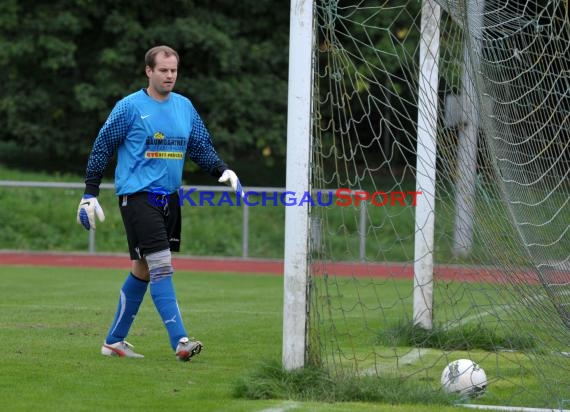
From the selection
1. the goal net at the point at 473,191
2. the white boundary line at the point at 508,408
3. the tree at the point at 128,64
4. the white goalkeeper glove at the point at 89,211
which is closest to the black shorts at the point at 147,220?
the white goalkeeper glove at the point at 89,211

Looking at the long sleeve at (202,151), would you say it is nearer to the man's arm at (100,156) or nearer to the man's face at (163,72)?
the man's face at (163,72)

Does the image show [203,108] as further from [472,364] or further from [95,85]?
[472,364]

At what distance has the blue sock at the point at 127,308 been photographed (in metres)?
8.34

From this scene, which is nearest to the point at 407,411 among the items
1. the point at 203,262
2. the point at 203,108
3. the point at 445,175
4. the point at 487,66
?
the point at 445,175

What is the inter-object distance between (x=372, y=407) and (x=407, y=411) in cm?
22

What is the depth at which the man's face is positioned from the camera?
8.00m

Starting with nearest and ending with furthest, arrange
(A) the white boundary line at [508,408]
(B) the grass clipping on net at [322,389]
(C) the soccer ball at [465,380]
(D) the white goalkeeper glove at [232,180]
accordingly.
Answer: (A) the white boundary line at [508,408]
(B) the grass clipping on net at [322,389]
(C) the soccer ball at [465,380]
(D) the white goalkeeper glove at [232,180]

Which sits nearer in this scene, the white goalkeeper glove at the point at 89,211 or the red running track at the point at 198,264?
the white goalkeeper glove at the point at 89,211

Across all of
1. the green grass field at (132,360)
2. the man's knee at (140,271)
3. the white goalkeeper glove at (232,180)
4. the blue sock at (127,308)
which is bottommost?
the green grass field at (132,360)

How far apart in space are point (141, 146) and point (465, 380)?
2.69 m

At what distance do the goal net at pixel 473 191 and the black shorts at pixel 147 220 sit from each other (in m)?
1.09

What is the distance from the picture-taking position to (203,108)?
29016 mm

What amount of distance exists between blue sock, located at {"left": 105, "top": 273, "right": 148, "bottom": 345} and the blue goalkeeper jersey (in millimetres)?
701

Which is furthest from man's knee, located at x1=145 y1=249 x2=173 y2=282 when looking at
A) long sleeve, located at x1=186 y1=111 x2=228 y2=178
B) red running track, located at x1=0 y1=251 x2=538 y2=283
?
red running track, located at x1=0 y1=251 x2=538 y2=283
